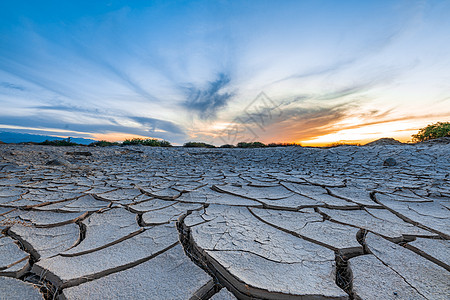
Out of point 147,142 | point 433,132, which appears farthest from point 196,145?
point 433,132

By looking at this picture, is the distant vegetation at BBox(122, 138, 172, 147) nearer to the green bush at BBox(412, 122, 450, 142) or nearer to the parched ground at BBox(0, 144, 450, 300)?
the parched ground at BBox(0, 144, 450, 300)

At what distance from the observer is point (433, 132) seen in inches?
332

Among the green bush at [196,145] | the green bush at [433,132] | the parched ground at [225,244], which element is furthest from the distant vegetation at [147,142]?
the green bush at [433,132]

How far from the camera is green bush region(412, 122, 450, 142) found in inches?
317

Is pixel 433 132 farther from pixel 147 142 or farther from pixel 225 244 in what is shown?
pixel 147 142

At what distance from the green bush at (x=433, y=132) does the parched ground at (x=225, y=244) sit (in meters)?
8.85

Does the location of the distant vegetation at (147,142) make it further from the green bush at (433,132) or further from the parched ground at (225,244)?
the green bush at (433,132)

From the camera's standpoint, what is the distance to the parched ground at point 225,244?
2.74 feet

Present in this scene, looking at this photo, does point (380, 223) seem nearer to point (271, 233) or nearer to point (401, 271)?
point (401, 271)

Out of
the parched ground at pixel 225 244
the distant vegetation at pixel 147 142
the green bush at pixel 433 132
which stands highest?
the green bush at pixel 433 132

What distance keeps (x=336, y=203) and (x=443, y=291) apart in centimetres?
110

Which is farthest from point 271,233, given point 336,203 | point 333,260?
point 336,203

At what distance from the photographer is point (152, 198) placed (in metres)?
2.09

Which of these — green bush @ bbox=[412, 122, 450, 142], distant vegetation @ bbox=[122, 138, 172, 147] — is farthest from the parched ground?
green bush @ bbox=[412, 122, 450, 142]
